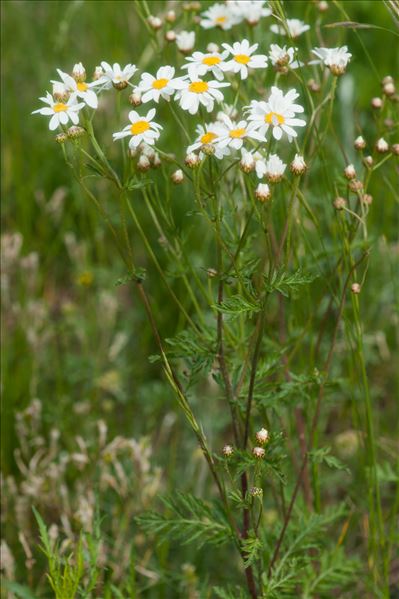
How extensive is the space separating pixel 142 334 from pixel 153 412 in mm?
321

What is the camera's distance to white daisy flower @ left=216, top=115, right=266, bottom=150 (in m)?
1.66

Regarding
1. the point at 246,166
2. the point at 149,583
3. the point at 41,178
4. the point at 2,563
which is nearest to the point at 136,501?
the point at 149,583

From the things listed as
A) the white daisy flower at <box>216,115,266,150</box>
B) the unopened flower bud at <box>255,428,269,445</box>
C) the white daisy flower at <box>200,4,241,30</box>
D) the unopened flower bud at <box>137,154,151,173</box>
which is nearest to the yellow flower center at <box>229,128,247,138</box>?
the white daisy flower at <box>216,115,266,150</box>

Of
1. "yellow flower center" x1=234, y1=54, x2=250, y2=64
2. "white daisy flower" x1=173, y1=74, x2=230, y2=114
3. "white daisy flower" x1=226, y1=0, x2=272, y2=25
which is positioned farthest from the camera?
"white daisy flower" x1=226, y1=0, x2=272, y2=25

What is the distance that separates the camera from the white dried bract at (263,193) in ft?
5.36

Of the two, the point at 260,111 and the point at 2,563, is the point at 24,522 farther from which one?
the point at 260,111

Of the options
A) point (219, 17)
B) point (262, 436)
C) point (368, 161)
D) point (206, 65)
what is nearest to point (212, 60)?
point (206, 65)

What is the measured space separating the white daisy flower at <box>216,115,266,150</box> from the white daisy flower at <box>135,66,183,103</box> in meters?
0.16

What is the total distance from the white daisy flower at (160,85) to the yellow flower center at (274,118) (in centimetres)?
21

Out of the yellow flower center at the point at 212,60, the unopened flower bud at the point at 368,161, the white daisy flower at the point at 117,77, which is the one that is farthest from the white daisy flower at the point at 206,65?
the unopened flower bud at the point at 368,161

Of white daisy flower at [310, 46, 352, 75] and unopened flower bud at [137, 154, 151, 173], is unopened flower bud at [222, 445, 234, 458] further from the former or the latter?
white daisy flower at [310, 46, 352, 75]

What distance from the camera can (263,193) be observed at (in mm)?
1636

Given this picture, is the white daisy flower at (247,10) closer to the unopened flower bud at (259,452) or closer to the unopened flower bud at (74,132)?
the unopened flower bud at (74,132)

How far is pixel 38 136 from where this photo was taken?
370 centimetres
